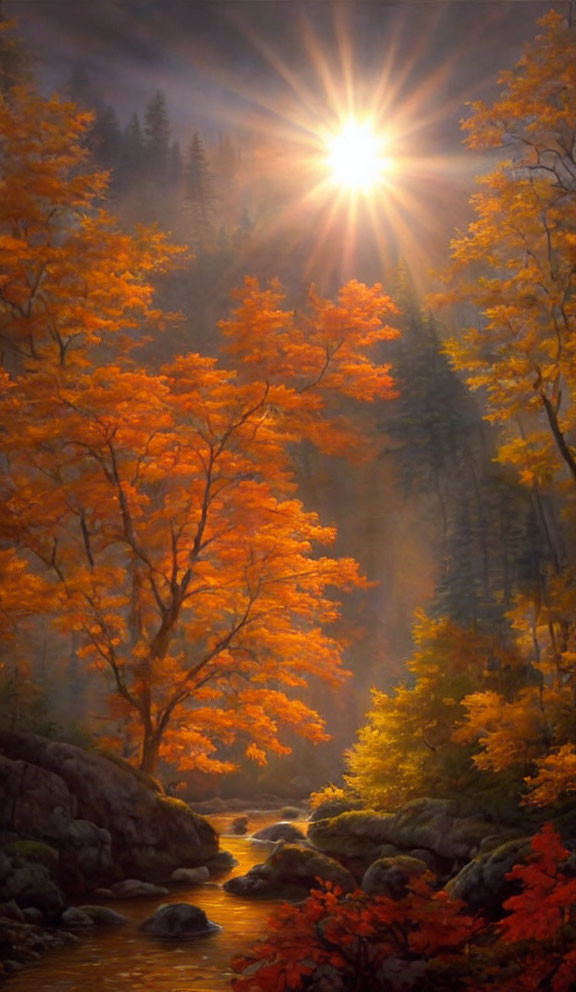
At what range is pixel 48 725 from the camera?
794 inches

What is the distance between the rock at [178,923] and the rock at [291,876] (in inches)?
101

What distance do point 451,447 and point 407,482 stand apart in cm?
303

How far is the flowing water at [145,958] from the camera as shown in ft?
30.6

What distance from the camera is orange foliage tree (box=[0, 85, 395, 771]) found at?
58.7 feet

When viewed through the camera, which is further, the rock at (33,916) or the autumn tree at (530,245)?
the autumn tree at (530,245)

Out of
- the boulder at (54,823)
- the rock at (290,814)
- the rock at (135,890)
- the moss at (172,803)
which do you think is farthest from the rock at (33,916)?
the rock at (290,814)

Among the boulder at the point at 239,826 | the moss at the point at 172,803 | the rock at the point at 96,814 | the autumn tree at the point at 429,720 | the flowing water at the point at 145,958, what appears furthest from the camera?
the boulder at the point at 239,826

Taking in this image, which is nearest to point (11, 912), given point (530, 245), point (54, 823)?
point (54, 823)

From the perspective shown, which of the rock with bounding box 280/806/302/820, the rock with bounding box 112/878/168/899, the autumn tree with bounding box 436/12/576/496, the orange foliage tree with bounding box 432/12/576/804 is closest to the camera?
the orange foliage tree with bounding box 432/12/576/804

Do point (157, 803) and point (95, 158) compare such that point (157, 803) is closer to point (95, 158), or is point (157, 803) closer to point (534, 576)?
point (534, 576)

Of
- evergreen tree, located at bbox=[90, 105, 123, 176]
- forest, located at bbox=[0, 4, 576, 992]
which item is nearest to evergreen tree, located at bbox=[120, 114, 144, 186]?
evergreen tree, located at bbox=[90, 105, 123, 176]

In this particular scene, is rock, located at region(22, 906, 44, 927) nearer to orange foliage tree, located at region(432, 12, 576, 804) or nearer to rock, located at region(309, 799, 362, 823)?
orange foliage tree, located at region(432, 12, 576, 804)

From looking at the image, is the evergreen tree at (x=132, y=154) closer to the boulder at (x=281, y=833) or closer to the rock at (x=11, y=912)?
the boulder at (x=281, y=833)

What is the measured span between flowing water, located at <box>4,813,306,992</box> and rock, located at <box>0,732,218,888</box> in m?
1.58
